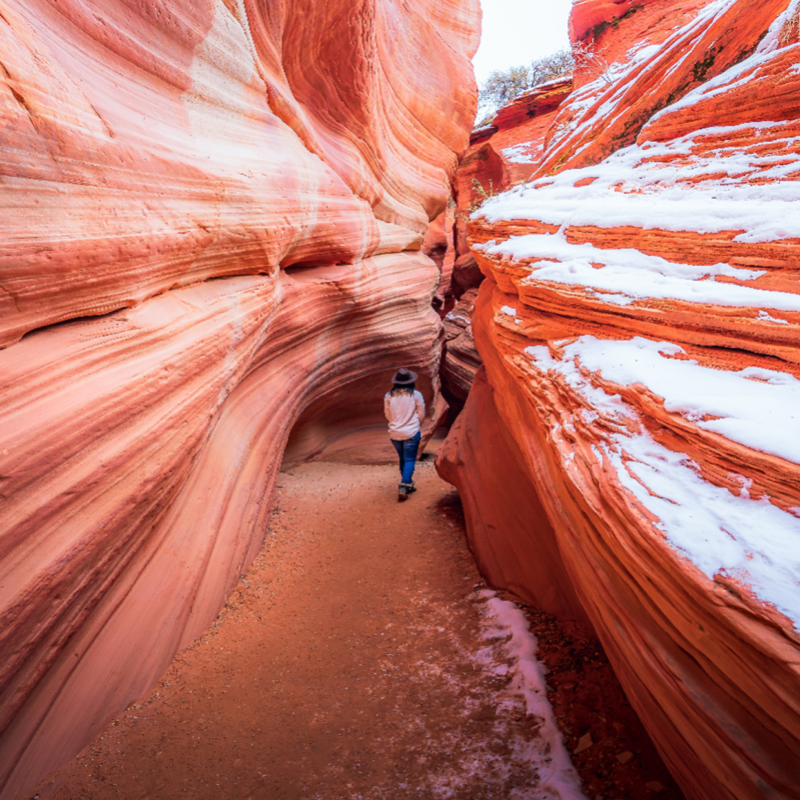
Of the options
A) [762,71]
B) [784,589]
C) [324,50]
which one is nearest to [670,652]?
[784,589]

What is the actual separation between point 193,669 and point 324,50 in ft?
20.5

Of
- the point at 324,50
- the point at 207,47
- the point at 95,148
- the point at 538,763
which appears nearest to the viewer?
the point at 538,763

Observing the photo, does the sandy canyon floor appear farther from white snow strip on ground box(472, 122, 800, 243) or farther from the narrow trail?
white snow strip on ground box(472, 122, 800, 243)

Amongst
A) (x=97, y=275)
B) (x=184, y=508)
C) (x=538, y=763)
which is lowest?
(x=538, y=763)

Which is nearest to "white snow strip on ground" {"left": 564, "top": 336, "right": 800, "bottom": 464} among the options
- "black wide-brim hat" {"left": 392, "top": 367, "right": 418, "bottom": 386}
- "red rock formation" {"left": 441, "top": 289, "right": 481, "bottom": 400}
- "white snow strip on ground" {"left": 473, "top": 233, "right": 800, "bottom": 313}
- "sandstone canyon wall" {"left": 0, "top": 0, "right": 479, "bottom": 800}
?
"white snow strip on ground" {"left": 473, "top": 233, "right": 800, "bottom": 313}

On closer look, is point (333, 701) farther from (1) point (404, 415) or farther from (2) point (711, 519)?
(1) point (404, 415)

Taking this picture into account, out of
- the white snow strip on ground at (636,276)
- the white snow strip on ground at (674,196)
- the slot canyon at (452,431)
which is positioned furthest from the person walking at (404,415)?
the white snow strip on ground at (636,276)

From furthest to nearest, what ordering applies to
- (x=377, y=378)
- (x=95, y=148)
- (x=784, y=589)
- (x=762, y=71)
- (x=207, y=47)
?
(x=377, y=378) → (x=207, y=47) → (x=762, y=71) → (x=95, y=148) → (x=784, y=589)

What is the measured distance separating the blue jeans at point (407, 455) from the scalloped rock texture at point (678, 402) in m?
1.37

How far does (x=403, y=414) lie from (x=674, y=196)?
12.3ft

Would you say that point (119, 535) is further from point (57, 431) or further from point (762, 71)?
point (762, 71)

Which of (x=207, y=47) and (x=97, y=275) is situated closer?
(x=97, y=275)

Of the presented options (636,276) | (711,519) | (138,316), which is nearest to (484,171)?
(636,276)

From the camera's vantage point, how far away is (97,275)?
250 cm
